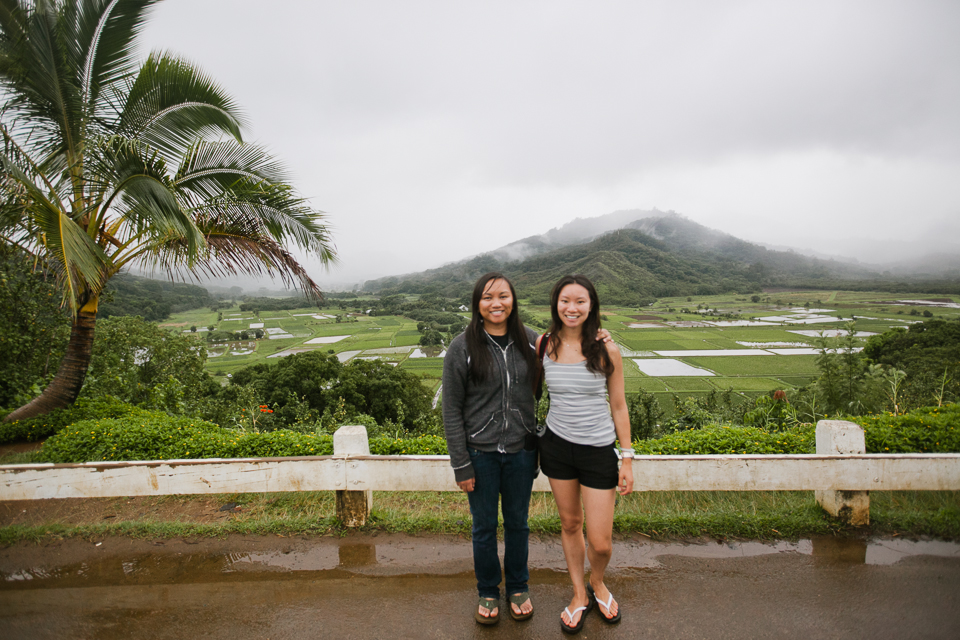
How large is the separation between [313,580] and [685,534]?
2439mm

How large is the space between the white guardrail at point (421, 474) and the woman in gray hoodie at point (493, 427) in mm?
683

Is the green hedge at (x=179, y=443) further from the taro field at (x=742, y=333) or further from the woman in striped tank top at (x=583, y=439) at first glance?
the taro field at (x=742, y=333)

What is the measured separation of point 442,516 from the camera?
10.4 ft

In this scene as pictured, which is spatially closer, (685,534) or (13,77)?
(685,534)

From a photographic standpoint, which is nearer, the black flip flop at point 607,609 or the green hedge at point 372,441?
the black flip flop at point 607,609

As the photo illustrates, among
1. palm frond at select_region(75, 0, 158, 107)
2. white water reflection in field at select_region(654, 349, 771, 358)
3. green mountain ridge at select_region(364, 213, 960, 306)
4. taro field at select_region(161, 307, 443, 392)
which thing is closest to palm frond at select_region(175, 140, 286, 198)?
palm frond at select_region(75, 0, 158, 107)

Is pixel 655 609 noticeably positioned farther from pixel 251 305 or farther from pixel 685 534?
pixel 251 305

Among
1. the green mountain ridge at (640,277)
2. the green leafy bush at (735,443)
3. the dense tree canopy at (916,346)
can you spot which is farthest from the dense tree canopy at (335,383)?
the green mountain ridge at (640,277)

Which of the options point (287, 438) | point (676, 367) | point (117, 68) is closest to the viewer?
point (287, 438)

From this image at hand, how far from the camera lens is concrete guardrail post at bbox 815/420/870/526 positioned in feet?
9.21

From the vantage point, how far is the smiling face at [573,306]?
223 cm

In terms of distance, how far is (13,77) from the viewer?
15.4ft

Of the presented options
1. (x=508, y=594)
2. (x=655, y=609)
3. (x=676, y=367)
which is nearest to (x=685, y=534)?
(x=655, y=609)

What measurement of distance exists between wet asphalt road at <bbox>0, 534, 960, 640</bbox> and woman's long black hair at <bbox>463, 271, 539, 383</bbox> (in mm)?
1311
